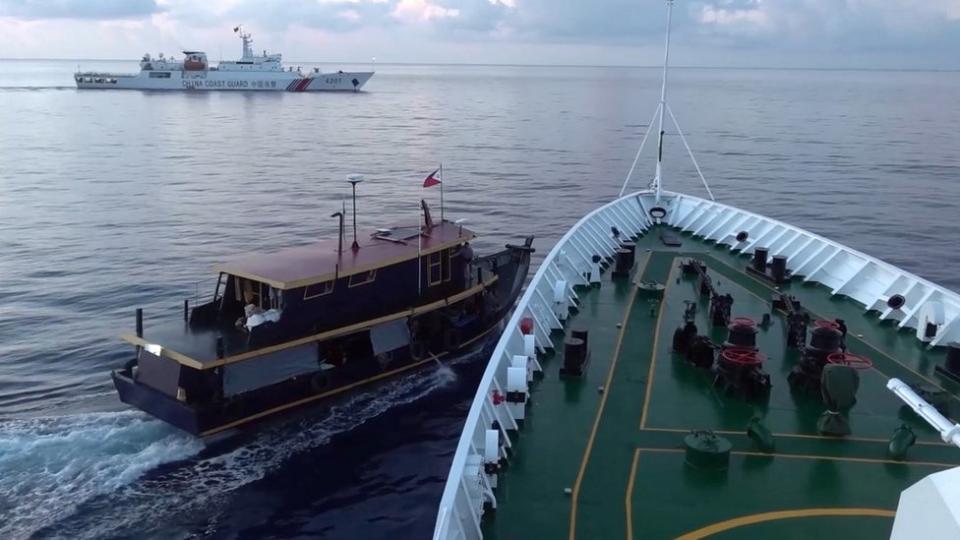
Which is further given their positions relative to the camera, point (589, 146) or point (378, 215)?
point (589, 146)

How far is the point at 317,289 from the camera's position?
68.4ft

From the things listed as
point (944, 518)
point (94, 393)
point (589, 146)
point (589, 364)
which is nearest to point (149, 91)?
point (589, 146)

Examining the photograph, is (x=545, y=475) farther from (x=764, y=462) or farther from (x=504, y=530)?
(x=764, y=462)

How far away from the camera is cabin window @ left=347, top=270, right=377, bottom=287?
21578mm

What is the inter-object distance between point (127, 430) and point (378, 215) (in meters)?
30.0

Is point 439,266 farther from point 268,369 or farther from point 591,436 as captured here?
point 591,436

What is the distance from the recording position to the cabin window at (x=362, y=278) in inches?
850

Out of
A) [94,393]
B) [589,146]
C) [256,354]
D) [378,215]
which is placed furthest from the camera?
[589,146]

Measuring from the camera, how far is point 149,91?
15862cm

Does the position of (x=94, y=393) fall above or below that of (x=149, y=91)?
below

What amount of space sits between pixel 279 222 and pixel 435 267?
25114 millimetres

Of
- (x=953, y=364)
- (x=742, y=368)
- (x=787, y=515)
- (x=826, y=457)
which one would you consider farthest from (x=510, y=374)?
(x=953, y=364)

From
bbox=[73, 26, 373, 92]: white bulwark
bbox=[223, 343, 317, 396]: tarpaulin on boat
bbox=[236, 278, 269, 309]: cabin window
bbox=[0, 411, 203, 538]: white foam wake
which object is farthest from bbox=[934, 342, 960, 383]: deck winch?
bbox=[73, 26, 373, 92]: white bulwark

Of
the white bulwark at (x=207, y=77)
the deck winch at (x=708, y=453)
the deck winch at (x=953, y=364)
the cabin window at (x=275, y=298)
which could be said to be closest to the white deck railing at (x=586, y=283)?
the deck winch at (x=953, y=364)
